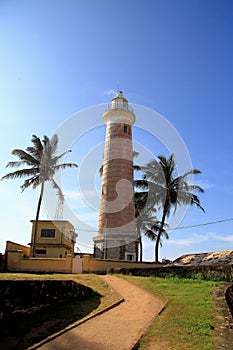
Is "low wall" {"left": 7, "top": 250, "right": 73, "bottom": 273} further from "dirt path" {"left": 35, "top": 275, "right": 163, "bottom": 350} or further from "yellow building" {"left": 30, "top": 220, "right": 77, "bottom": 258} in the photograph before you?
"dirt path" {"left": 35, "top": 275, "right": 163, "bottom": 350}

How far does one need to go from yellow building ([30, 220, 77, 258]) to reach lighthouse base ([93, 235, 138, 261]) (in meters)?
4.51

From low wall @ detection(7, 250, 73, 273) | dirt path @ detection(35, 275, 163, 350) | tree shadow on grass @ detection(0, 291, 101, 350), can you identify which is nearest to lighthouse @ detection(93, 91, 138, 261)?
low wall @ detection(7, 250, 73, 273)

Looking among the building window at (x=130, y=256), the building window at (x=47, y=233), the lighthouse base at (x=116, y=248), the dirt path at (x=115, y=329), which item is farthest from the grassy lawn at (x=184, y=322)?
the building window at (x=47, y=233)

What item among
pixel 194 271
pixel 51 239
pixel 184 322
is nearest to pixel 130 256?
pixel 51 239

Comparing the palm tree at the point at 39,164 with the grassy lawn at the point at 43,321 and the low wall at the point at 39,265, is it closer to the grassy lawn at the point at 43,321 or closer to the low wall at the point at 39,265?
the low wall at the point at 39,265

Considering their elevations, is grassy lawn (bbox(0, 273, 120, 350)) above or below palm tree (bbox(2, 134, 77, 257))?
below

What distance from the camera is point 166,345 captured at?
6.36 m

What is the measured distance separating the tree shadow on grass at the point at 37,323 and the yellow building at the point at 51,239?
1990 centimetres

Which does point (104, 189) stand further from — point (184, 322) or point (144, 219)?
point (184, 322)

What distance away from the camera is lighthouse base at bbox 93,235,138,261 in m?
25.5

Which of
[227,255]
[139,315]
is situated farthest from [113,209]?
[139,315]

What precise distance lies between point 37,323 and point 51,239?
2234 centimetres

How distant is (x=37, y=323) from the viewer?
7230 mm

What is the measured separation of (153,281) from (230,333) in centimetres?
814
